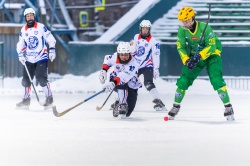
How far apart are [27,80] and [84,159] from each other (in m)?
7.55

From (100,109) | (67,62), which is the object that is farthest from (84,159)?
(67,62)

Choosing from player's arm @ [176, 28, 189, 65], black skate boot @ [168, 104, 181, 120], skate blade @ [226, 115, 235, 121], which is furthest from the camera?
black skate boot @ [168, 104, 181, 120]

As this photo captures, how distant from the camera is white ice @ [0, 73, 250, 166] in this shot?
9.63 m

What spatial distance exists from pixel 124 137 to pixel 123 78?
2915 millimetres

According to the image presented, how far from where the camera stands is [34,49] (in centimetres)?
1680

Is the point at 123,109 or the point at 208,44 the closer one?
the point at 208,44

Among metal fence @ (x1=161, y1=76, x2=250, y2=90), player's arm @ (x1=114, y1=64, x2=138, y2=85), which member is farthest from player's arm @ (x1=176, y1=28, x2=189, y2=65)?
metal fence @ (x1=161, y1=76, x2=250, y2=90)

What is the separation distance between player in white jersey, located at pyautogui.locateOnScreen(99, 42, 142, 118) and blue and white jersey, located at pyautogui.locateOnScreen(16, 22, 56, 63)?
2231 mm

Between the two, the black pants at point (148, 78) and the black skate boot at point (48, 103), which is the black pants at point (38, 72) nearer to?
the black skate boot at point (48, 103)

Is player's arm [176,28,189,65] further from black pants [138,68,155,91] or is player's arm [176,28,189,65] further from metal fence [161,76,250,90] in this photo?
metal fence [161,76,250,90]

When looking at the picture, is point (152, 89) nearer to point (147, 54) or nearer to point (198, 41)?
point (147, 54)

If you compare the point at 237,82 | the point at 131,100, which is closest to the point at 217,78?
the point at 131,100

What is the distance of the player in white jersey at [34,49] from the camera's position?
16.8 m

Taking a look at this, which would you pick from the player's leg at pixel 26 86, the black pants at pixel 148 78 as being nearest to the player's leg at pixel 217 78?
the black pants at pixel 148 78
